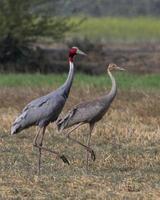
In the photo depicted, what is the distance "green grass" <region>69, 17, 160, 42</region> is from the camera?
50.4 m

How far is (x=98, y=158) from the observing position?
13.2 metres

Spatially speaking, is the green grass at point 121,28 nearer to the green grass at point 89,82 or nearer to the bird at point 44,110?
the green grass at point 89,82

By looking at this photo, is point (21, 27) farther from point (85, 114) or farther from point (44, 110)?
point (44, 110)

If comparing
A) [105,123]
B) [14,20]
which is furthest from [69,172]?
[14,20]

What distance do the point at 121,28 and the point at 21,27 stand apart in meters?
24.7

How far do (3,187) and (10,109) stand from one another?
8.66 meters

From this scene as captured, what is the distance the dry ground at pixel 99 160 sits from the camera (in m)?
10.3

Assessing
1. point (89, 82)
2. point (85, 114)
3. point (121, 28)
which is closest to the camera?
point (85, 114)

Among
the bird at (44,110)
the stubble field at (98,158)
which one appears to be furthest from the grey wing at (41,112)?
the stubble field at (98,158)

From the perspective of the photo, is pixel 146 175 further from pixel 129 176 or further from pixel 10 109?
pixel 10 109

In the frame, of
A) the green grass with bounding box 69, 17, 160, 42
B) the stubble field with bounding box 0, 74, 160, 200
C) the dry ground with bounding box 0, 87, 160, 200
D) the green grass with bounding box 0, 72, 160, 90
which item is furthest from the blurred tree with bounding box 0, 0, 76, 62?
the green grass with bounding box 69, 17, 160, 42

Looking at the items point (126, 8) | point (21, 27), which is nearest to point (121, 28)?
point (126, 8)

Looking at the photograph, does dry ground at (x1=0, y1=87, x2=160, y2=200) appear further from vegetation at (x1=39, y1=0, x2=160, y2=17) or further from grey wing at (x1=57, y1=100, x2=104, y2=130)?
vegetation at (x1=39, y1=0, x2=160, y2=17)

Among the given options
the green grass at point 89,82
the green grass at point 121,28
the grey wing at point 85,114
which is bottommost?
the green grass at point 121,28
